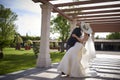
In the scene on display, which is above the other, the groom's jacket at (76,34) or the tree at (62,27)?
the tree at (62,27)

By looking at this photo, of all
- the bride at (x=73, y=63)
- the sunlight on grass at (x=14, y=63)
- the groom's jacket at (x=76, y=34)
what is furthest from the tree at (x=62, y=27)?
the bride at (x=73, y=63)

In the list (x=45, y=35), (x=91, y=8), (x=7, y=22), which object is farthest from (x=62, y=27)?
(x=45, y=35)

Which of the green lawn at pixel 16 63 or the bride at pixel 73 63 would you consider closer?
the bride at pixel 73 63

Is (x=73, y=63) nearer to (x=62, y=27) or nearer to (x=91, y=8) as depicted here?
(x=91, y=8)

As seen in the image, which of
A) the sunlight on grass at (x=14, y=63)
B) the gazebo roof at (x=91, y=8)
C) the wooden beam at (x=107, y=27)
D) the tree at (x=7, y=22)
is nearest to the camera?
the sunlight on grass at (x=14, y=63)

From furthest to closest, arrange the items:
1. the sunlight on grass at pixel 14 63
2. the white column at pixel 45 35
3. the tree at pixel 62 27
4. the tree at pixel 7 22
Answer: the tree at pixel 7 22
the tree at pixel 62 27
the white column at pixel 45 35
the sunlight on grass at pixel 14 63

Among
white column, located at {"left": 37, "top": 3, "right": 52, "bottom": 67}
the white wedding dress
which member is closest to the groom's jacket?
the white wedding dress

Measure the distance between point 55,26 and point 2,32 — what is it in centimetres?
1002

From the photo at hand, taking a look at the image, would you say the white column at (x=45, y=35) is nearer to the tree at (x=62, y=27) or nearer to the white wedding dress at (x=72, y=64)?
the white wedding dress at (x=72, y=64)

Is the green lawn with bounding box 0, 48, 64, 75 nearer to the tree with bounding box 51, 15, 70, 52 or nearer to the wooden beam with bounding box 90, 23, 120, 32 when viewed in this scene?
the wooden beam with bounding box 90, 23, 120, 32

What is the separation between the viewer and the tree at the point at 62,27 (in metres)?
28.2

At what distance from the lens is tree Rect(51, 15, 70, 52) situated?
2820cm

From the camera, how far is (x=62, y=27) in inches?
1117

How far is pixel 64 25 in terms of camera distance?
28.4 m
